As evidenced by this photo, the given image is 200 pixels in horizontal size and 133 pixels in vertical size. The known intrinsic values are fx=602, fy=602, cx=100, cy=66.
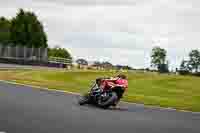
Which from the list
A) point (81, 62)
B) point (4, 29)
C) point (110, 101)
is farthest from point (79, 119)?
point (4, 29)

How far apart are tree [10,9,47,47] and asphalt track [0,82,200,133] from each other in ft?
311

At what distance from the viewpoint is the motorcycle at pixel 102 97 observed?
2117 centimetres

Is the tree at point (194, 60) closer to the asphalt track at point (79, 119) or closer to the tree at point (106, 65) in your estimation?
the tree at point (106, 65)

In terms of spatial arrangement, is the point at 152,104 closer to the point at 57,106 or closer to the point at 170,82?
the point at 57,106

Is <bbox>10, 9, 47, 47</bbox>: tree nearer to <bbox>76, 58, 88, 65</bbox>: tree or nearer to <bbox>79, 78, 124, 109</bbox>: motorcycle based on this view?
<bbox>76, 58, 88, 65</bbox>: tree

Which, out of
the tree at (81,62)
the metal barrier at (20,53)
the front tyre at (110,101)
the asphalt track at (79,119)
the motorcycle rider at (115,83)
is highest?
the metal barrier at (20,53)

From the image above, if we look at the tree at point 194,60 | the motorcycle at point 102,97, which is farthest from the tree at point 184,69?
the motorcycle at point 102,97

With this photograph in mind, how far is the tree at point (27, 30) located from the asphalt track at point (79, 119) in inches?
3726

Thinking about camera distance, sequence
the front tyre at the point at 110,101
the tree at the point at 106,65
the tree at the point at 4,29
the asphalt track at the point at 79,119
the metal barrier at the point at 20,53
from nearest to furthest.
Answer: the asphalt track at the point at 79,119
the front tyre at the point at 110,101
the metal barrier at the point at 20,53
the tree at the point at 106,65
the tree at the point at 4,29

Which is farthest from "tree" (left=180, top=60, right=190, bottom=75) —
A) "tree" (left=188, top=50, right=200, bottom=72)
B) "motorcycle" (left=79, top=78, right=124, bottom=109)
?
"motorcycle" (left=79, top=78, right=124, bottom=109)

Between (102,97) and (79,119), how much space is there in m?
4.92

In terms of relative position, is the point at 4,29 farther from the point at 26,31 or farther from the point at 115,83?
the point at 115,83

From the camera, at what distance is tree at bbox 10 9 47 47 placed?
4601 inches

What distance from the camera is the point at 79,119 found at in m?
16.5
